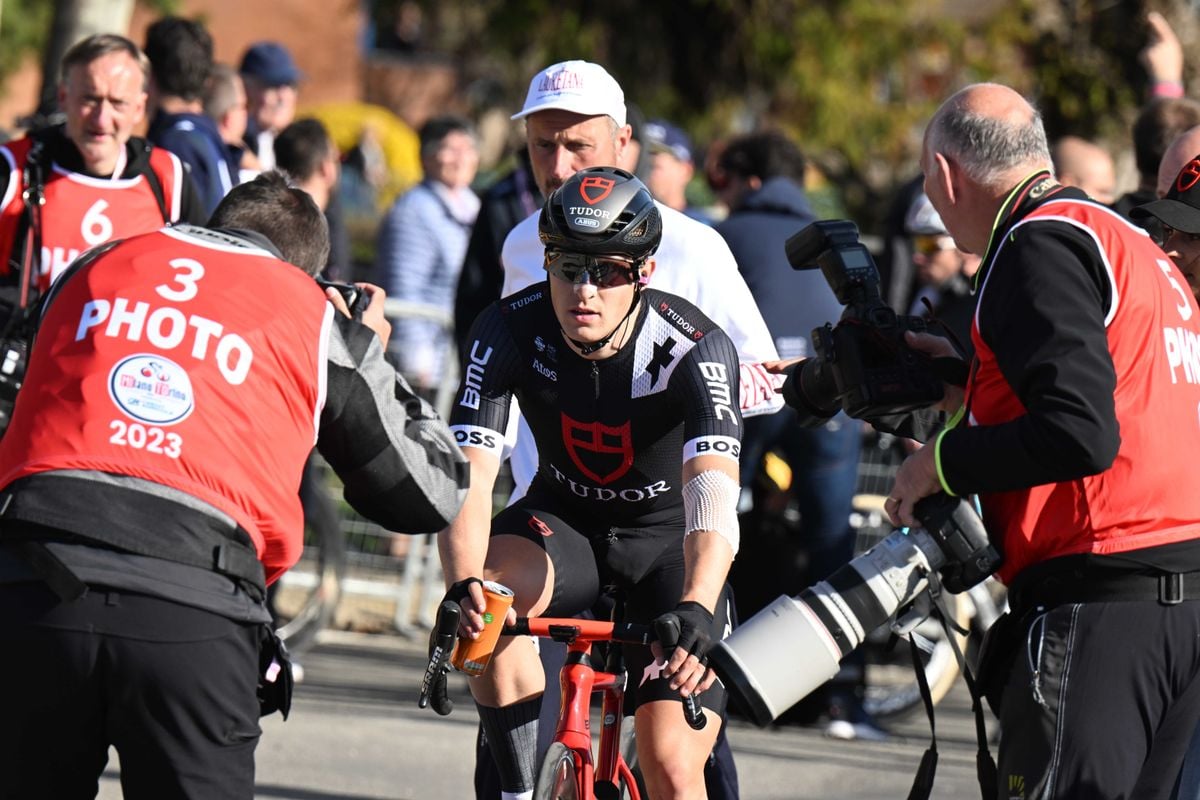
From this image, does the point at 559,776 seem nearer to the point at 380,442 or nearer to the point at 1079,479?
the point at 380,442

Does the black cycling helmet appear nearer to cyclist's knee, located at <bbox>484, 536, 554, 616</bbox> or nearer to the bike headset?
the bike headset

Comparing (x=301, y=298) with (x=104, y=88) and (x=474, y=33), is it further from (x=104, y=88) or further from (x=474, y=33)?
(x=474, y=33)

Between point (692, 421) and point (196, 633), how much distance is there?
1.55 metres

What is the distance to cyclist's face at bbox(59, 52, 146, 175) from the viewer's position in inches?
265

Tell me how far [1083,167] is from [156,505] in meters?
5.58

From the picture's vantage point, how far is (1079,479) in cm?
385

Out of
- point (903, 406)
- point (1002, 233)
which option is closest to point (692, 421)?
point (903, 406)

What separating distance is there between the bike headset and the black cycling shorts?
735 mm

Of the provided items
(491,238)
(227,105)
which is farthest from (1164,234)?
(227,105)

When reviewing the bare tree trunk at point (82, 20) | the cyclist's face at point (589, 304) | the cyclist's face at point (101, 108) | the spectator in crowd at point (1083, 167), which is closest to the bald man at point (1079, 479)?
the cyclist's face at point (589, 304)

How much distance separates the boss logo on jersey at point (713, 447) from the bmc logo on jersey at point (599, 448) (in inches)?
10.6

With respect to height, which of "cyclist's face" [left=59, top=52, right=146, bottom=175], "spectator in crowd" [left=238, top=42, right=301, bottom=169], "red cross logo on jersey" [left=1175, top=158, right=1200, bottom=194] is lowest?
"red cross logo on jersey" [left=1175, top=158, right=1200, bottom=194]


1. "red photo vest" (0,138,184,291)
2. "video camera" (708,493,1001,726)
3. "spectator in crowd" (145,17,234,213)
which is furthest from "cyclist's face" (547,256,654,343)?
"spectator in crowd" (145,17,234,213)

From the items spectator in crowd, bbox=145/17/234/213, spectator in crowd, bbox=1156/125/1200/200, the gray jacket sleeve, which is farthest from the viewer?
spectator in crowd, bbox=145/17/234/213
